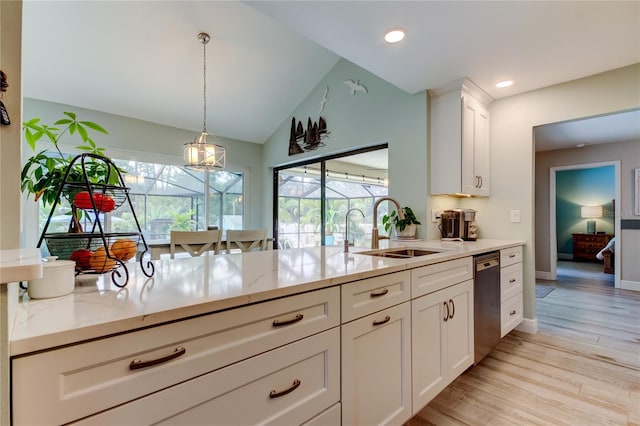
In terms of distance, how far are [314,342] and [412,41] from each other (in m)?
2.17

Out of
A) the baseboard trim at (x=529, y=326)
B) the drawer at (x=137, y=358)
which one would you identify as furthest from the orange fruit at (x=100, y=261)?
the baseboard trim at (x=529, y=326)

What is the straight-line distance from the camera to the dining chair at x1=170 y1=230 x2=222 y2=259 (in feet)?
9.11

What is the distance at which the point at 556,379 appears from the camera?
2.11 meters

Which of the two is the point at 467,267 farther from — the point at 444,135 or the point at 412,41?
the point at 412,41

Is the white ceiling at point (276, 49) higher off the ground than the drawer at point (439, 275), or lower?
higher

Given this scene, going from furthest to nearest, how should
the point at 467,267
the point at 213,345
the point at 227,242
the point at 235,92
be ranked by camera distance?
the point at 235,92 < the point at 227,242 < the point at 467,267 < the point at 213,345

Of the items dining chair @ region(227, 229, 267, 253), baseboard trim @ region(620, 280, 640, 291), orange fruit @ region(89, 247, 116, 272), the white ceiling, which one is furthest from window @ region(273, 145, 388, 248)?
baseboard trim @ region(620, 280, 640, 291)

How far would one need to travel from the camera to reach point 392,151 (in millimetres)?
3332

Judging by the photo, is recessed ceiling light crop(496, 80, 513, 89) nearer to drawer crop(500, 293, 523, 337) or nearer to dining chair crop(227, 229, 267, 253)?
drawer crop(500, 293, 523, 337)

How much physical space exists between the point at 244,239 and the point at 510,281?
268 centimetres

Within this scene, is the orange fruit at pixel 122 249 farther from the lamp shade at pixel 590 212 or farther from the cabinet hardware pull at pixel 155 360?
the lamp shade at pixel 590 212

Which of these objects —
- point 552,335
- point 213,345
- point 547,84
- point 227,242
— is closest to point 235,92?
point 227,242

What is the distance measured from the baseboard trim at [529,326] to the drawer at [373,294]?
89.6 inches

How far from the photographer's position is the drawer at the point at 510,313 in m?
2.51
